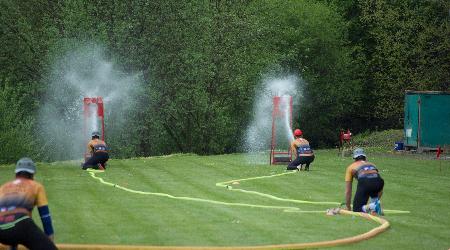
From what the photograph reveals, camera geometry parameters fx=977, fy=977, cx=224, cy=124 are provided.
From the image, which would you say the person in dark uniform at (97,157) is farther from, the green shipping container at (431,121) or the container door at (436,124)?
the container door at (436,124)

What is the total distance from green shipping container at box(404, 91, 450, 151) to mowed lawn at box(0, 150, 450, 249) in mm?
11256

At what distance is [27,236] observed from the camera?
1499cm

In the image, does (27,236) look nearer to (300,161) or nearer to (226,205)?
(226,205)

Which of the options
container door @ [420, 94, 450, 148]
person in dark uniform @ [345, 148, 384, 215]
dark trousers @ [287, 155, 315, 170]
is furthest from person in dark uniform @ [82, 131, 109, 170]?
container door @ [420, 94, 450, 148]

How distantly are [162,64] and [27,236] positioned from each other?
50.6m

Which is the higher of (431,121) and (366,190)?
(431,121)

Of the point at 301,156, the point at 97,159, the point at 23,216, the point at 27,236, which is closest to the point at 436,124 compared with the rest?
the point at 301,156

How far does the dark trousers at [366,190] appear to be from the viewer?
78.8 ft

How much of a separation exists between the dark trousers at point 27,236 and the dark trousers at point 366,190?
1082cm

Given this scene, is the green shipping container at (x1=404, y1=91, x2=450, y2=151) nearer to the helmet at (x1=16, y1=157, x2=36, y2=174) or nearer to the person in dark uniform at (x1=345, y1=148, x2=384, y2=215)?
the person in dark uniform at (x1=345, y1=148, x2=384, y2=215)

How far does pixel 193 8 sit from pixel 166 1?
2528 mm

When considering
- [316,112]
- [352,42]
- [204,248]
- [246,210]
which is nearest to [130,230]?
[204,248]

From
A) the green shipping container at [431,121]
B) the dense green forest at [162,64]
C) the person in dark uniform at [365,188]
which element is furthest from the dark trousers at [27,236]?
the green shipping container at [431,121]

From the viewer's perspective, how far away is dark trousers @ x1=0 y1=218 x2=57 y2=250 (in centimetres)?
1496
